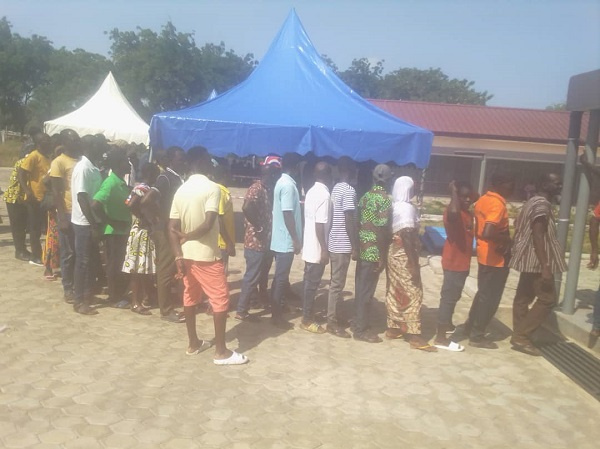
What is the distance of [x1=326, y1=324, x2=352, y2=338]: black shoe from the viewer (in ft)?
18.7

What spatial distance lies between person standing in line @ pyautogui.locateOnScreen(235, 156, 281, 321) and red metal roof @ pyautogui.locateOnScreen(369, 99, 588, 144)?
20.8m

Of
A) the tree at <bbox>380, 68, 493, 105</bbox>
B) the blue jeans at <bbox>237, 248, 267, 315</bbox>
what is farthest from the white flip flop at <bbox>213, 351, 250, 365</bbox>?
the tree at <bbox>380, 68, 493, 105</bbox>

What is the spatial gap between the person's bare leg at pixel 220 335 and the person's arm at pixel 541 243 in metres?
2.86

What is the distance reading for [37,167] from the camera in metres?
7.40

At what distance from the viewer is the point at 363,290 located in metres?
5.56

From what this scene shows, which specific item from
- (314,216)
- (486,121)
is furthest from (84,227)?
(486,121)

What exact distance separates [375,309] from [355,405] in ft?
8.90

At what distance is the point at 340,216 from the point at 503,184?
1559 mm

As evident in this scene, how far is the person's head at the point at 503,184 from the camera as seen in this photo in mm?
5352

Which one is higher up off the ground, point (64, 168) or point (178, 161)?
point (178, 161)

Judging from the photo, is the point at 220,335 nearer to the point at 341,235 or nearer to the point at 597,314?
the point at 341,235

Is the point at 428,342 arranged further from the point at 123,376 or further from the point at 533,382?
the point at 123,376

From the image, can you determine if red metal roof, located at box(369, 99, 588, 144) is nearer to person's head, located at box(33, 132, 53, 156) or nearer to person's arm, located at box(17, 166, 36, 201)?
person's head, located at box(33, 132, 53, 156)

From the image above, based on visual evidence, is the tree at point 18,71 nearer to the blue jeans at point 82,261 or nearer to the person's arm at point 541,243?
the blue jeans at point 82,261
